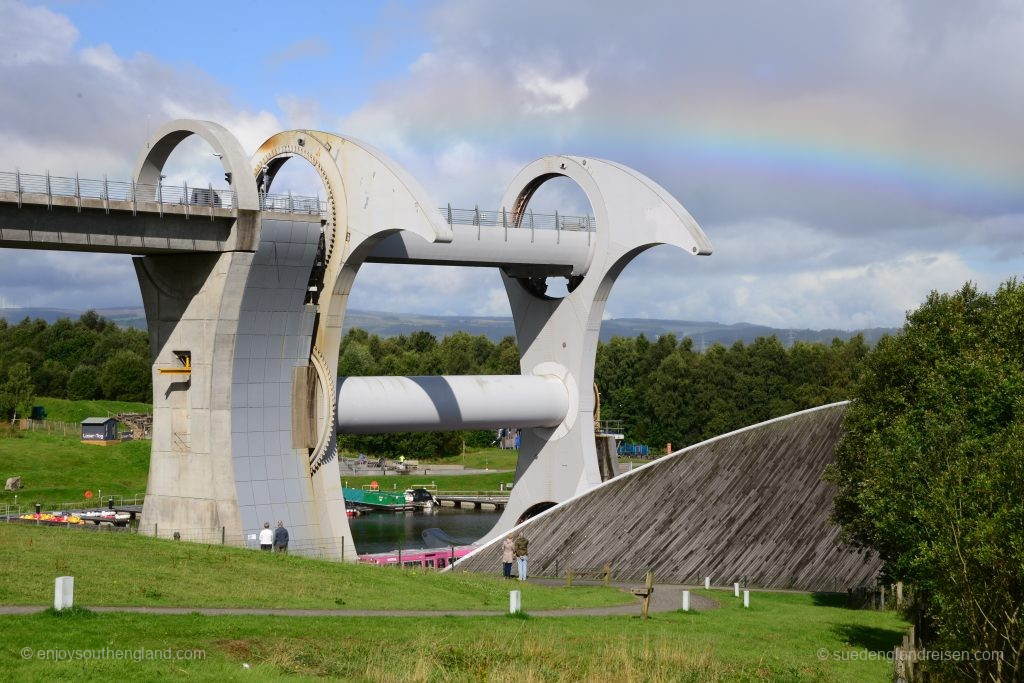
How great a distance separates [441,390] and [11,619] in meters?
28.7

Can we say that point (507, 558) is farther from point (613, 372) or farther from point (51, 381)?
point (51, 381)

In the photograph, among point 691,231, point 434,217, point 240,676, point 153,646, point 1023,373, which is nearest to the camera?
point 240,676

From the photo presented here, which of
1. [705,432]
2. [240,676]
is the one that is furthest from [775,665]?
[705,432]

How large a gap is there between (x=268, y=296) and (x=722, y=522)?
1648cm

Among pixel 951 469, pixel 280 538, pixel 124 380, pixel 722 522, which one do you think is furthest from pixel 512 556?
pixel 124 380

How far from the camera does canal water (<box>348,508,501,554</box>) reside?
6606cm

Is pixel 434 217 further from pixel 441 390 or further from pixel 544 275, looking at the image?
pixel 544 275

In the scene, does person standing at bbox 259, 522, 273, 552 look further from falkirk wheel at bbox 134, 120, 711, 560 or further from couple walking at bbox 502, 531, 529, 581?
couple walking at bbox 502, 531, 529, 581

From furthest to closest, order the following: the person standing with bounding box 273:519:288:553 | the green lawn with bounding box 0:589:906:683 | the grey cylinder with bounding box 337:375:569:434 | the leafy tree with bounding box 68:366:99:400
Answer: the leafy tree with bounding box 68:366:99:400 → the grey cylinder with bounding box 337:375:569:434 → the person standing with bounding box 273:519:288:553 → the green lawn with bounding box 0:589:906:683

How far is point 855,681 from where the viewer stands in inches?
884

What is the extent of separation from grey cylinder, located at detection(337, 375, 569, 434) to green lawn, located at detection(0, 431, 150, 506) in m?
34.2

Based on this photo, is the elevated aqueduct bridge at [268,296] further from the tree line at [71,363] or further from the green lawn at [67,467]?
the tree line at [71,363]

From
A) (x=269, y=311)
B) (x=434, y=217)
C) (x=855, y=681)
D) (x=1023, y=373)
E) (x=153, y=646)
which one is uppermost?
(x=434, y=217)

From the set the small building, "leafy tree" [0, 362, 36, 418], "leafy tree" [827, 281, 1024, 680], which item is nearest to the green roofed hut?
the small building
